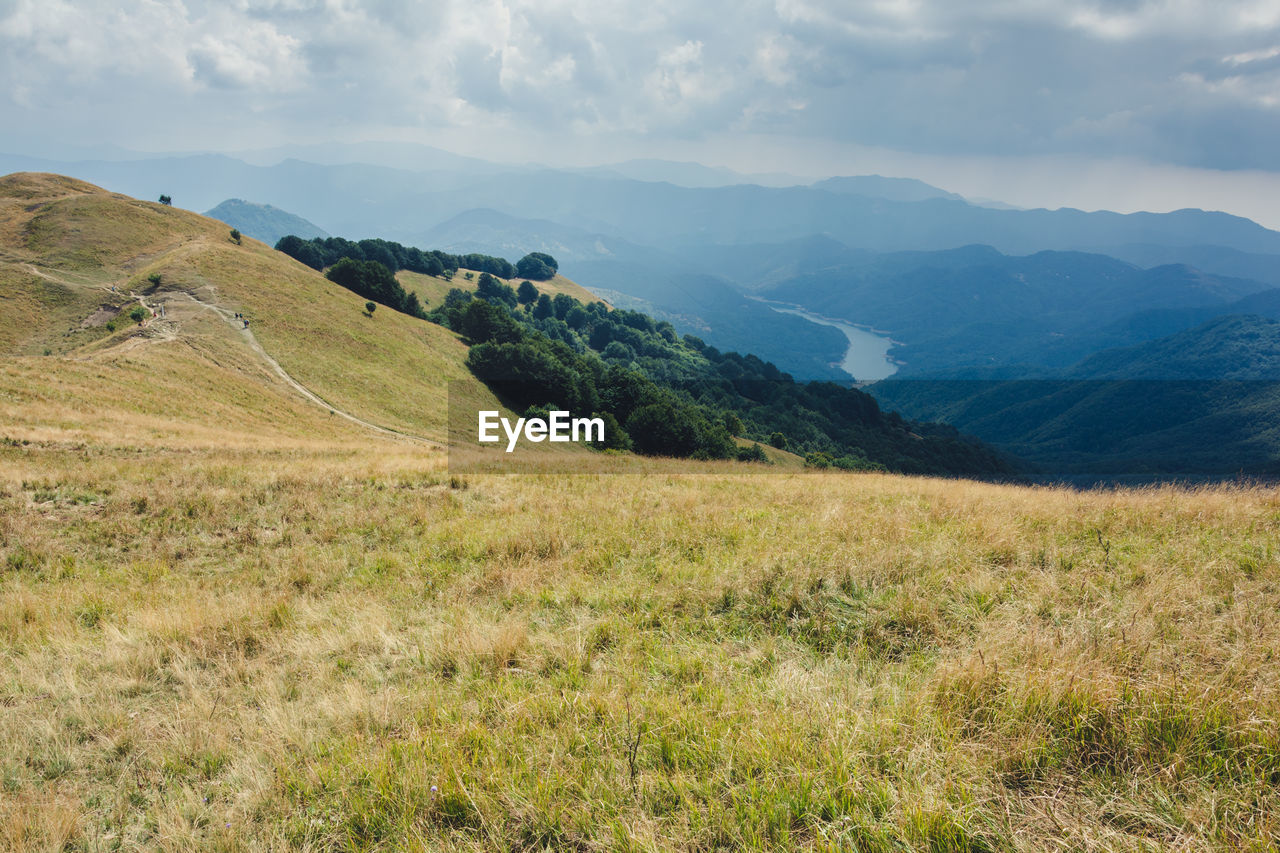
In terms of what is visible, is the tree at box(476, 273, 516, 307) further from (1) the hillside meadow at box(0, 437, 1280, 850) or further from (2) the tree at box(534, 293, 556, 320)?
(1) the hillside meadow at box(0, 437, 1280, 850)

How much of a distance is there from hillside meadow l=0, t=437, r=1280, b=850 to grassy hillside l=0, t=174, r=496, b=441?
21.9 meters

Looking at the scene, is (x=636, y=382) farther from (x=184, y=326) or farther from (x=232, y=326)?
(x=184, y=326)

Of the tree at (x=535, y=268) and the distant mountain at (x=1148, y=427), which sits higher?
the tree at (x=535, y=268)

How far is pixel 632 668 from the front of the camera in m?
4.47

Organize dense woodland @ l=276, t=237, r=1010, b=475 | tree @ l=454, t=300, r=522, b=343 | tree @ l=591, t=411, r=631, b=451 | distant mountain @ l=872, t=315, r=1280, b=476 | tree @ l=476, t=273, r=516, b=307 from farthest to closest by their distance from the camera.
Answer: tree @ l=476, t=273, r=516, b=307 → distant mountain @ l=872, t=315, r=1280, b=476 → tree @ l=454, t=300, r=522, b=343 → dense woodland @ l=276, t=237, r=1010, b=475 → tree @ l=591, t=411, r=631, b=451

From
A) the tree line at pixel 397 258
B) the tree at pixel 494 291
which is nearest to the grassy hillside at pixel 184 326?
the tree line at pixel 397 258

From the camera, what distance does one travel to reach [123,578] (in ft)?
24.8

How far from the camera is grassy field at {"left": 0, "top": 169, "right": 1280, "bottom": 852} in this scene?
2.84m

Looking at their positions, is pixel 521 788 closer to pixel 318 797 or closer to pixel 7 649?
pixel 318 797

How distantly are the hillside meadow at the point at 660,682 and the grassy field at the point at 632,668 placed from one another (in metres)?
0.03

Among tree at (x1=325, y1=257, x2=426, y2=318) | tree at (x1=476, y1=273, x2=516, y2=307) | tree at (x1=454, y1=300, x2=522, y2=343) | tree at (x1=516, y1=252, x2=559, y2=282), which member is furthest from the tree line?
tree at (x1=454, y1=300, x2=522, y2=343)

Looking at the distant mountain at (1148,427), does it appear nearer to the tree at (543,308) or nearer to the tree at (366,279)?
the tree at (543,308)

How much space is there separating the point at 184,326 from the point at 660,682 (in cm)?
5536

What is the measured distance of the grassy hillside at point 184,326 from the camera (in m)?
31.9
